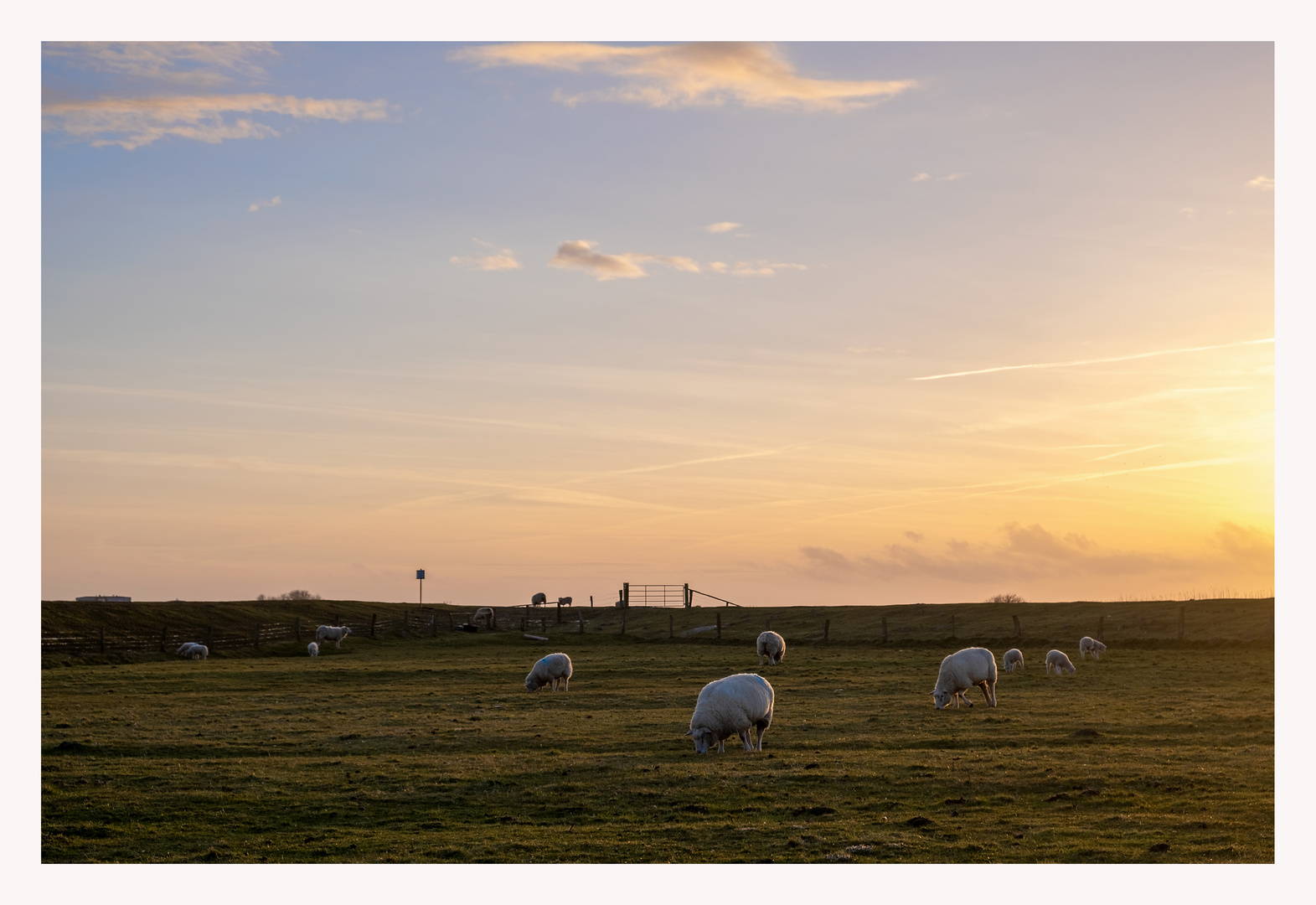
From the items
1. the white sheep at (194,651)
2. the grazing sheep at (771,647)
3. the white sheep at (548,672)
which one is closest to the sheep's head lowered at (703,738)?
the white sheep at (548,672)

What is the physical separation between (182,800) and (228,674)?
30609 mm

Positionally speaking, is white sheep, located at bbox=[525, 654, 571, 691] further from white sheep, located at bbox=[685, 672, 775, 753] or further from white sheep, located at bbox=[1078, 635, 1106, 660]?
white sheep, located at bbox=[1078, 635, 1106, 660]

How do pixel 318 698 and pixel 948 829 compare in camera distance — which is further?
pixel 318 698

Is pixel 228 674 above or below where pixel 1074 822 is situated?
below

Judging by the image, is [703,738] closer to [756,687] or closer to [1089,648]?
[756,687]

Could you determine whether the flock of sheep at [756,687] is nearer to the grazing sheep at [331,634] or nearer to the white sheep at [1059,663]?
the white sheep at [1059,663]

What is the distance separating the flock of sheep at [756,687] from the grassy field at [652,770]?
693mm

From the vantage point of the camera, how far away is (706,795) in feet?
59.5

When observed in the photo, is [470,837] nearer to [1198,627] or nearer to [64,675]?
[64,675]

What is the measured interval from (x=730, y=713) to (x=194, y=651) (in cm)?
4306

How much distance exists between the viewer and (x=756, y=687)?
23.2 meters

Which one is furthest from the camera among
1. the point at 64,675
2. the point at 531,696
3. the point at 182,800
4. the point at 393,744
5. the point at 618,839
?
the point at 64,675

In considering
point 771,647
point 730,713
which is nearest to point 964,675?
point 730,713

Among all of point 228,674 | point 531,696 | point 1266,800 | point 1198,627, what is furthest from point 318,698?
point 1198,627
